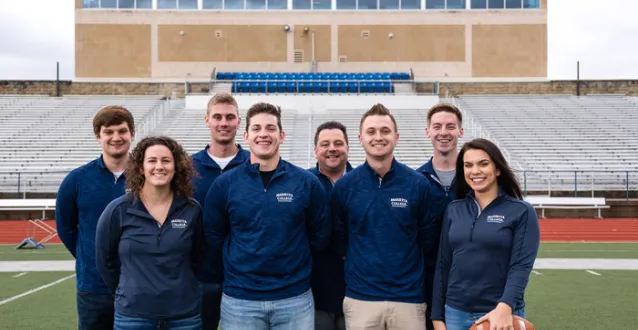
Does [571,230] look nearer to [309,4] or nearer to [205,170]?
[205,170]

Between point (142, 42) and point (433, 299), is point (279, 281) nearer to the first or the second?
point (433, 299)

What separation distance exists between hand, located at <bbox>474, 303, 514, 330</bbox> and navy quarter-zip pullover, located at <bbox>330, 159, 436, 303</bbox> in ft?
Result: 1.66

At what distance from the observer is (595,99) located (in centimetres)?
2481

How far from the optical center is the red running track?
39.0 feet

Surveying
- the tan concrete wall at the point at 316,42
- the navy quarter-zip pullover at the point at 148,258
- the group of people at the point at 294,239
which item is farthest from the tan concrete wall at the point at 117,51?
the navy quarter-zip pullover at the point at 148,258

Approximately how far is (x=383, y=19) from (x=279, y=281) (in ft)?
78.3

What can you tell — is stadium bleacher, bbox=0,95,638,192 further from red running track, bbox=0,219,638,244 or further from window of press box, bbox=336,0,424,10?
window of press box, bbox=336,0,424,10

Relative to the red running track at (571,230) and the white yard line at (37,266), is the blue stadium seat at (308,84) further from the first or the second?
the white yard line at (37,266)

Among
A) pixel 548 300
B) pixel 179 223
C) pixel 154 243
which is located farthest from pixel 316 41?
pixel 154 243

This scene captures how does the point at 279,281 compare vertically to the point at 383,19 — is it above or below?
below

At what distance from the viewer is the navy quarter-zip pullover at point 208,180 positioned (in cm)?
353

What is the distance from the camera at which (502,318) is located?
2740 millimetres

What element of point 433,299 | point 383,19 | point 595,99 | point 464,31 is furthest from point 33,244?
point 595,99

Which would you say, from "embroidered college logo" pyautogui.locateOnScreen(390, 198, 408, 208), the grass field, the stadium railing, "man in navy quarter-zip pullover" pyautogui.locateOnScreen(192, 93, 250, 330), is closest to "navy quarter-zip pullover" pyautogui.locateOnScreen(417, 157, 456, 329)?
"embroidered college logo" pyautogui.locateOnScreen(390, 198, 408, 208)
